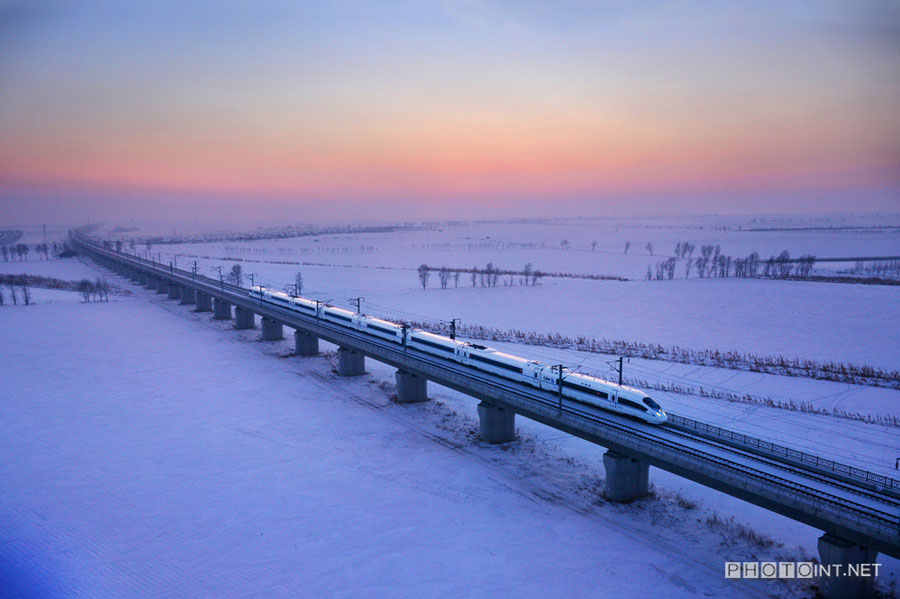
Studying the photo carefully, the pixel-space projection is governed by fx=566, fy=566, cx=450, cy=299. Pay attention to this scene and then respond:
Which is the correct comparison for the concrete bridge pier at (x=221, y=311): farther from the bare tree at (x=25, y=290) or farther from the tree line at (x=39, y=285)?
the bare tree at (x=25, y=290)

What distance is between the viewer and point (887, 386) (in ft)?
177

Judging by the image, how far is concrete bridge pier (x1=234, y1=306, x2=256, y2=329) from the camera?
82500 millimetres

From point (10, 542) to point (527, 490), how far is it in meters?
27.0

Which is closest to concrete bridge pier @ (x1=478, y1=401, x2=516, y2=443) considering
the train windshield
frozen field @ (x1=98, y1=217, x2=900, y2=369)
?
the train windshield

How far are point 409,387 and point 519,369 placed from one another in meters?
12.4

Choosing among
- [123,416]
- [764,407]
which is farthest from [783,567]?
[123,416]

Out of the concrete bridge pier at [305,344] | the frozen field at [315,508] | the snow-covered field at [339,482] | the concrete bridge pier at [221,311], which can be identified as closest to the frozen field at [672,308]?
the snow-covered field at [339,482]

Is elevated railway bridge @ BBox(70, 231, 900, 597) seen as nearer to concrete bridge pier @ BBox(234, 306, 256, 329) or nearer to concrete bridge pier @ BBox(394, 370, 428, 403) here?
concrete bridge pier @ BBox(394, 370, 428, 403)

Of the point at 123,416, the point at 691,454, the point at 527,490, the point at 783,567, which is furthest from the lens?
the point at 123,416

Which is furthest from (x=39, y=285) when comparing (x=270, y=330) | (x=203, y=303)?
(x=270, y=330)

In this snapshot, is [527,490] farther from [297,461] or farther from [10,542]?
[10,542]

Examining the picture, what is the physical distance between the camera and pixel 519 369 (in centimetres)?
4091

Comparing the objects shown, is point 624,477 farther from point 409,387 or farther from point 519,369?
point 409,387

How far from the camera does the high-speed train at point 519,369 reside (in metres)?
33.0
